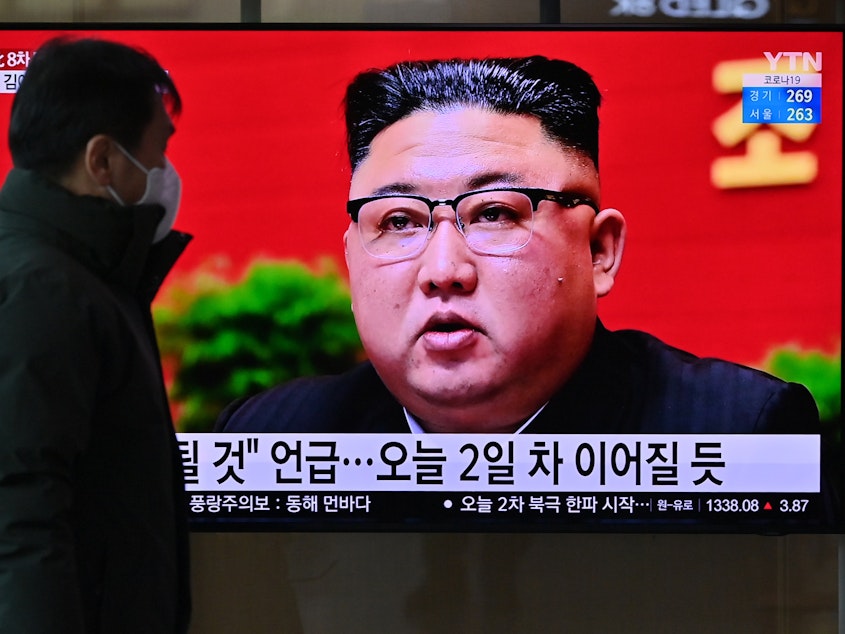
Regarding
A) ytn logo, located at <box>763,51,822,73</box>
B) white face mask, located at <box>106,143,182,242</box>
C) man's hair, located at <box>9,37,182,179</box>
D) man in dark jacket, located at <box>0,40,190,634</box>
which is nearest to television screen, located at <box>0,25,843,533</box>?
ytn logo, located at <box>763,51,822,73</box>

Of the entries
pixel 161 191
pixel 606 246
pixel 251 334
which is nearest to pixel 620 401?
pixel 606 246

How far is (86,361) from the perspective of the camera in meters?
1.62

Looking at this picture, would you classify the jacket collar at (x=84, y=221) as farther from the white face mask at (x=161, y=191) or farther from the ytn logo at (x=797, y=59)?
the ytn logo at (x=797, y=59)

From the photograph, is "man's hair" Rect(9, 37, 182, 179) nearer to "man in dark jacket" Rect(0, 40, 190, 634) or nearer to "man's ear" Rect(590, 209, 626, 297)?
"man in dark jacket" Rect(0, 40, 190, 634)

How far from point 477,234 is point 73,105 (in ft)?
5.44

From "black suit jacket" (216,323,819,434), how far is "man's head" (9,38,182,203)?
5.12ft

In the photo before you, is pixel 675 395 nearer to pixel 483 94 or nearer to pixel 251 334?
pixel 483 94

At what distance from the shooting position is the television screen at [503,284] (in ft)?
10.7

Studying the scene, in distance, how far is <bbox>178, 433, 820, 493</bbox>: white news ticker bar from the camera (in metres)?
3.26

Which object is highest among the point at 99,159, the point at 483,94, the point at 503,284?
the point at 483,94

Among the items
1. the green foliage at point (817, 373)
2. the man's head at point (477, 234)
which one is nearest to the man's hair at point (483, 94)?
the man's head at point (477, 234)

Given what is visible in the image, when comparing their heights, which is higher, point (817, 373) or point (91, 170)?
point (91, 170)

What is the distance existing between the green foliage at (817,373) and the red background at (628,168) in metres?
0.04

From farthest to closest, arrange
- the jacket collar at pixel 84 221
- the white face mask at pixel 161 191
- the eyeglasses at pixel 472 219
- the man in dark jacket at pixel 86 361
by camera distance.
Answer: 1. the eyeglasses at pixel 472 219
2. the white face mask at pixel 161 191
3. the jacket collar at pixel 84 221
4. the man in dark jacket at pixel 86 361
